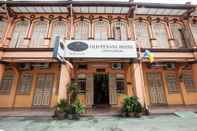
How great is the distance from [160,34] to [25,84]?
9210 millimetres

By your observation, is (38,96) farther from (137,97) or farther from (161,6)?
(161,6)

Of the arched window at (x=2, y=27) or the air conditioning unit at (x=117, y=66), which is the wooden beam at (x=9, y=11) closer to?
the arched window at (x=2, y=27)

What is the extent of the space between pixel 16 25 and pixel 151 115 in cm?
971

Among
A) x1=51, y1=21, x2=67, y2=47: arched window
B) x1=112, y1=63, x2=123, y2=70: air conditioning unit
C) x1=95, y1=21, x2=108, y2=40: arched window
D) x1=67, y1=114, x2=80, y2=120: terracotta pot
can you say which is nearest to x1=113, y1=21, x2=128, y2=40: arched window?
x1=95, y1=21, x2=108, y2=40: arched window

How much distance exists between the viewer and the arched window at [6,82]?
31.6ft

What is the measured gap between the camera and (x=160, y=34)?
10.7 metres

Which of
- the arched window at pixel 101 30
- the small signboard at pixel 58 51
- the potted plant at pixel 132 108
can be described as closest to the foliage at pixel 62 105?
the small signboard at pixel 58 51

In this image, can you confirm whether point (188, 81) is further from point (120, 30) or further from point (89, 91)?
point (89, 91)

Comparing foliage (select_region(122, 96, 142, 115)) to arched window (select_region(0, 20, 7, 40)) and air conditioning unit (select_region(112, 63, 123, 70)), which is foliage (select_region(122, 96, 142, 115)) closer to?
air conditioning unit (select_region(112, 63, 123, 70))

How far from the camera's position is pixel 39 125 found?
617cm

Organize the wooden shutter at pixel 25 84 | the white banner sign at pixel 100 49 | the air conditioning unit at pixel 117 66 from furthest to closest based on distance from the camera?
the air conditioning unit at pixel 117 66 < the wooden shutter at pixel 25 84 < the white banner sign at pixel 100 49

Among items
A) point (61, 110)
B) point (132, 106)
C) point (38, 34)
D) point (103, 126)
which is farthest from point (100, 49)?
point (38, 34)

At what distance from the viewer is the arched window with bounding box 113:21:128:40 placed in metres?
10.4

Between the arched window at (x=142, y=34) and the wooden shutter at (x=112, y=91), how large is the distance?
9.10 feet
